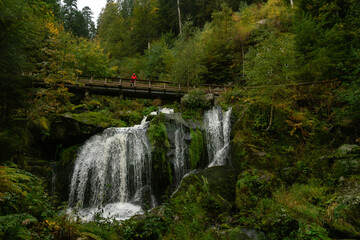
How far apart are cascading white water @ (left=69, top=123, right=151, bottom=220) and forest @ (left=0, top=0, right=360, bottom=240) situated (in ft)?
2.01

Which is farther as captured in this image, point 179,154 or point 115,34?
point 115,34

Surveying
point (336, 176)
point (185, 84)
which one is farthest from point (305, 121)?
point (185, 84)

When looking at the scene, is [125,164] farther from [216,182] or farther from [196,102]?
[196,102]

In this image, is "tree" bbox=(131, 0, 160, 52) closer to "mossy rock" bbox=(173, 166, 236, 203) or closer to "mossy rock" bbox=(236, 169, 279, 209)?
"mossy rock" bbox=(173, 166, 236, 203)

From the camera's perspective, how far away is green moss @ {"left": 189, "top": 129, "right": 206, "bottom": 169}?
36.9 feet

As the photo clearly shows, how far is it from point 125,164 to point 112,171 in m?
0.81

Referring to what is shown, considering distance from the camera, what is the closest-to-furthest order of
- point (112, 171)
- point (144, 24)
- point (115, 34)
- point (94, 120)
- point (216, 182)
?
1. point (216, 182)
2. point (112, 171)
3. point (94, 120)
4. point (144, 24)
5. point (115, 34)

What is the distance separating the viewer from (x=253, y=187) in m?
6.96

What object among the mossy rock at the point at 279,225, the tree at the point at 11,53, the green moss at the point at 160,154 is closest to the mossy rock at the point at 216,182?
the mossy rock at the point at 279,225

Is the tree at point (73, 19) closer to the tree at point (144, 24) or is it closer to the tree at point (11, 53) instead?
the tree at point (144, 24)

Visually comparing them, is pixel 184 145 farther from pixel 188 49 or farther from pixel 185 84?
pixel 188 49

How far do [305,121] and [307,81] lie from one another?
2969 millimetres

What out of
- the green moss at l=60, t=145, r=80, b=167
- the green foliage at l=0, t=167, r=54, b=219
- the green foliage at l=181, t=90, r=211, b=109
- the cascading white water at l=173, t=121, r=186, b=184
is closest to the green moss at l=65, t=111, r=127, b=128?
the green moss at l=60, t=145, r=80, b=167

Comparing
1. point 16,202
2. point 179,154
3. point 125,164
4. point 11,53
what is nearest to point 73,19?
point 125,164
